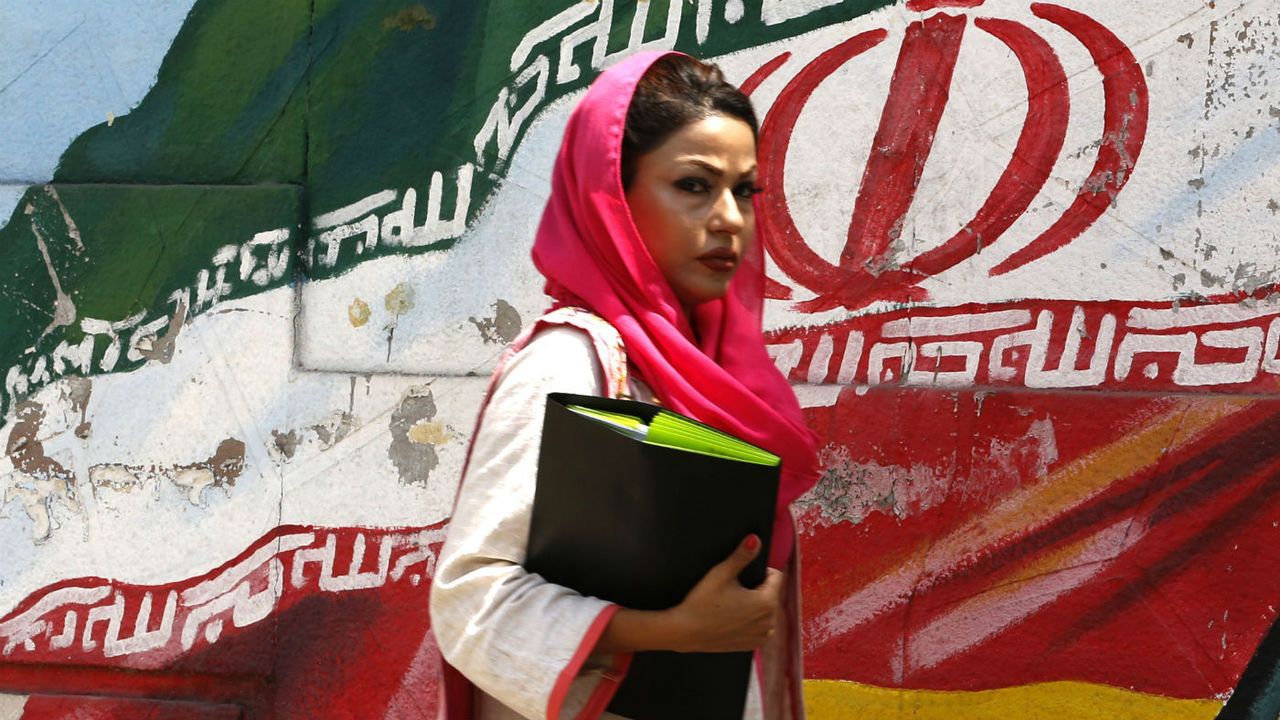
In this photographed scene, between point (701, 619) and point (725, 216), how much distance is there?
1.94 ft

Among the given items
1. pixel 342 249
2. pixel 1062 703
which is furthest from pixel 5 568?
pixel 1062 703

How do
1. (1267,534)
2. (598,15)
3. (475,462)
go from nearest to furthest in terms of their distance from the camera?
(475,462) < (1267,534) < (598,15)

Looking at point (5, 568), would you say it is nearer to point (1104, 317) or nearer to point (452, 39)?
point (452, 39)

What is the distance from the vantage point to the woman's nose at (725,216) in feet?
5.91

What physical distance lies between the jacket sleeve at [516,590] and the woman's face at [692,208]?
236 millimetres

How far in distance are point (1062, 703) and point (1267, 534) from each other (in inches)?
20.7

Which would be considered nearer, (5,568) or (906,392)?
(906,392)

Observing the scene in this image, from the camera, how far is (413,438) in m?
3.16

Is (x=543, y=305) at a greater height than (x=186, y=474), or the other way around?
(x=543, y=305)

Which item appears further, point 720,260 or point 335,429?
point 335,429

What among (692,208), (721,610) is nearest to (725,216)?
(692,208)

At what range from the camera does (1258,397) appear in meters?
2.60

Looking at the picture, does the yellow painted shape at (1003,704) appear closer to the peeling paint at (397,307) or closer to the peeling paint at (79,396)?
the peeling paint at (397,307)

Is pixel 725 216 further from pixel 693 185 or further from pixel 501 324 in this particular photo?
pixel 501 324
